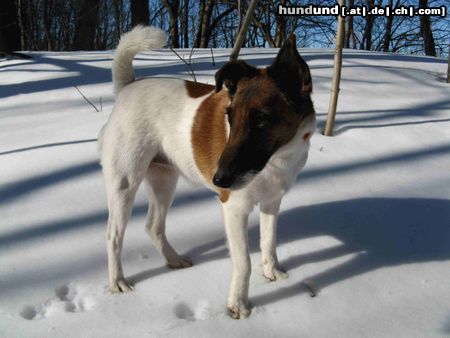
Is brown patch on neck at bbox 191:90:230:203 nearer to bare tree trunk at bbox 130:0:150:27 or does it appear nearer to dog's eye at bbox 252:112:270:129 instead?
dog's eye at bbox 252:112:270:129

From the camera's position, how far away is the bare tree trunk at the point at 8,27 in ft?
29.0

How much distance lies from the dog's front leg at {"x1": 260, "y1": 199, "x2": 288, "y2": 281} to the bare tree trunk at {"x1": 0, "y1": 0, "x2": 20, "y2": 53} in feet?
27.4

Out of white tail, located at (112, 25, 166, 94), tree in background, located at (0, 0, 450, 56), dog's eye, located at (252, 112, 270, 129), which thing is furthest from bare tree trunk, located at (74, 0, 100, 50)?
dog's eye, located at (252, 112, 270, 129)

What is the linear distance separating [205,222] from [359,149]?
1.68 metres

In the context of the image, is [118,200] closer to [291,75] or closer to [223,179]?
[223,179]

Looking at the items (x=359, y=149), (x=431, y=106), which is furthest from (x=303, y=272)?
(x=431, y=106)

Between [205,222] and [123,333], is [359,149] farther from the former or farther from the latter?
[123,333]

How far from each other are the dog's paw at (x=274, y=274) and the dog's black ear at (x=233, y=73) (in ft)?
3.23

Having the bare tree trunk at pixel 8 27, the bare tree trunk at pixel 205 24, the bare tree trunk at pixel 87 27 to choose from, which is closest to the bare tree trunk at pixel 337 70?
the bare tree trunk at pixel 8 27

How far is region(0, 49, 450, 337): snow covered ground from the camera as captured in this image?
193 centimetres

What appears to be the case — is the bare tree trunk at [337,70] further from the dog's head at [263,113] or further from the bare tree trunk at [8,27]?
the bare tree trunk at [8,27]

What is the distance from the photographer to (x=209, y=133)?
7.11ft

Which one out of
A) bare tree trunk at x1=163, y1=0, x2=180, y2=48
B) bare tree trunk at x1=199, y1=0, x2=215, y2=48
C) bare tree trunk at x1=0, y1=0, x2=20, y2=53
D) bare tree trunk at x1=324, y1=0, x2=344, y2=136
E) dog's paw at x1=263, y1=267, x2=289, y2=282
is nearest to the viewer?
dog's paw at x1=263, y1=267, x2=289, y2=282

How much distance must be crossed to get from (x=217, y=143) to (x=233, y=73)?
0.35m
